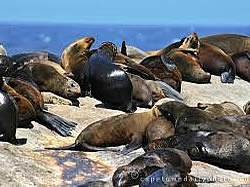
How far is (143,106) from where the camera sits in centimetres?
901

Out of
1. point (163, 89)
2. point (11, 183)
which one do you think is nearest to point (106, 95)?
point (163, 89)

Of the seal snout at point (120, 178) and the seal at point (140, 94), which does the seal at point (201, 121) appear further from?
the seal at point (140, 94)

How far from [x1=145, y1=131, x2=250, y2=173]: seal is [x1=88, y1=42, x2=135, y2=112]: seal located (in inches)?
107

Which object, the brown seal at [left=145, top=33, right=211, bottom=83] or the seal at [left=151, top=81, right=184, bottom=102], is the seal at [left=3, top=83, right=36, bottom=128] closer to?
the seal at [left=151, top=81, right=184, bottom=102]

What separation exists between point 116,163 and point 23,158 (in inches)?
31.6

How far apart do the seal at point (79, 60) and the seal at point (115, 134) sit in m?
2.43

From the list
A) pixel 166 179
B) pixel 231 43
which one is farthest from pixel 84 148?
pixel 231 43

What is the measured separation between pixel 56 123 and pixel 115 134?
99 cm

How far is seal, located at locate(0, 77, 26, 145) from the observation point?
640 centimetres

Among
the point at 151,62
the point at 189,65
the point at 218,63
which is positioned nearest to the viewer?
the point at 151,62

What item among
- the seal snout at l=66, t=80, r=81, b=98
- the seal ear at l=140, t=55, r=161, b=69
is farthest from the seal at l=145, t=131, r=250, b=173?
the seal ear at l=140, t=55, r=161, b=69

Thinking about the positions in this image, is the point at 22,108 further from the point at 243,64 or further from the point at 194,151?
the point at 243,64

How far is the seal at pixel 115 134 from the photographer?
21.5ft

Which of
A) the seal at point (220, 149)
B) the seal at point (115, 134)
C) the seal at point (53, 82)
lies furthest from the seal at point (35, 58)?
the seal at point (220, 149)
